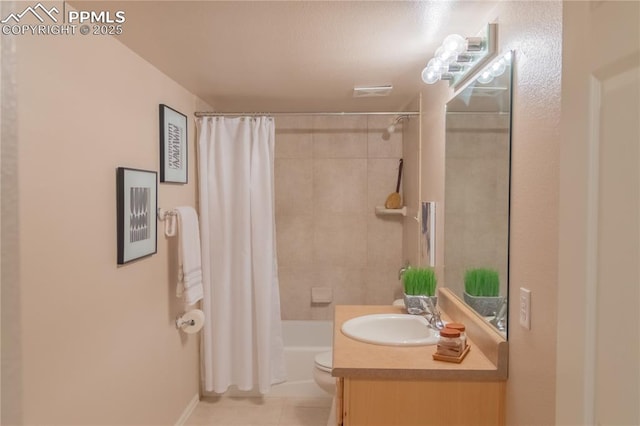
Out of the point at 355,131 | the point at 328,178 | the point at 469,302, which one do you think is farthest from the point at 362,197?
the point at 469,302

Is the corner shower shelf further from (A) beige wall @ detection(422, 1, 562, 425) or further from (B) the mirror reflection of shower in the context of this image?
(A) beige wall @ detection(422, 1, 562, 425)

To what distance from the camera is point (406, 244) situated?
12.7 ft

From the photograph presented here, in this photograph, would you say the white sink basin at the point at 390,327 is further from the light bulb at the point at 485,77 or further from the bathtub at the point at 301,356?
the bathtub at the point at 301,356

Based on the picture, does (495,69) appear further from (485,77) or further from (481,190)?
(481,190)

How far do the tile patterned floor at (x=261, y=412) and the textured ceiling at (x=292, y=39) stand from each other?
230 centimetres

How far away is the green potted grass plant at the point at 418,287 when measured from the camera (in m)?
2.34

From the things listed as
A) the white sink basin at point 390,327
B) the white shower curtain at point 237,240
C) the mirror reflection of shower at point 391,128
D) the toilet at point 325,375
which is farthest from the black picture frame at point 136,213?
the mirror reflection of shower at point 391,128

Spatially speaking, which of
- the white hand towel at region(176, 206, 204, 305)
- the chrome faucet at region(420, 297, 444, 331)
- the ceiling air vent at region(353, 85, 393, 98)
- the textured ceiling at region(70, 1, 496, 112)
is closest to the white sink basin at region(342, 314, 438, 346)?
the chrome faucet at region(420, 297, 444, 331)

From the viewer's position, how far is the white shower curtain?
124 inches

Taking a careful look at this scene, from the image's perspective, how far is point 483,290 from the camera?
184 centimetres

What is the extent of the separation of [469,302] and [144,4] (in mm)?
1816

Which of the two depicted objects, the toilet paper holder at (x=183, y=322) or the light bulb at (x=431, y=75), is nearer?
the light bulb at (x=431, y=75)

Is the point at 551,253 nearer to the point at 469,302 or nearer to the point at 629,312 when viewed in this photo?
the point at 629,312

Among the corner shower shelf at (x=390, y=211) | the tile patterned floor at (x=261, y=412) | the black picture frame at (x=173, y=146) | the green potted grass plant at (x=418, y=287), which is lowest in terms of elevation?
the tile patterned floor at (x=261, y=412)
